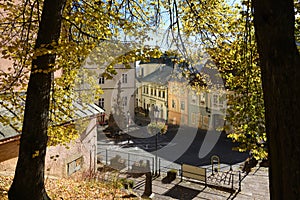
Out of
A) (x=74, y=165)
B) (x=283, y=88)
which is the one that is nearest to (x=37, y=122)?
(x=283, y=88)

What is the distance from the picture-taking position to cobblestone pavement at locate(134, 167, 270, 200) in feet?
37.8

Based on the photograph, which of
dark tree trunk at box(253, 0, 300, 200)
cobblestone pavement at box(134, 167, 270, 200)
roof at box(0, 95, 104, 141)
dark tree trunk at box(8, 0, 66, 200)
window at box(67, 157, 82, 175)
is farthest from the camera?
cobblestone pavement at box(134, 167, 270, 200)

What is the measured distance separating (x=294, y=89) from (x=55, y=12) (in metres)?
3.33

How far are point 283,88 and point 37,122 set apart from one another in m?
3.36

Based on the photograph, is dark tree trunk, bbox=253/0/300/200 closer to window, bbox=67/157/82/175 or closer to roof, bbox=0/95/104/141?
roof, bbox=0/95/104/141

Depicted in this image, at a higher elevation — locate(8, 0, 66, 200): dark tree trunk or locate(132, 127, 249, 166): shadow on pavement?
locate(8, 0, 66, 200): dark tree trunk

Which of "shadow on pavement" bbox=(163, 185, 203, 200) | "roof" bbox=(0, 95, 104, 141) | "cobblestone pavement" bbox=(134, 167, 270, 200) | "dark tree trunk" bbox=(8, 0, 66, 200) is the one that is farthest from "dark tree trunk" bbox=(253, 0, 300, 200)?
"shadow on pavement" bbox=(163, 185, 203, 200)

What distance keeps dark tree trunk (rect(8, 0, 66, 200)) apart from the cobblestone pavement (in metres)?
7.82

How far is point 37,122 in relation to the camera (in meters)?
3.94

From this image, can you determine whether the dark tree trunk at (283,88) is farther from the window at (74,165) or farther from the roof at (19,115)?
the window at (74,165)

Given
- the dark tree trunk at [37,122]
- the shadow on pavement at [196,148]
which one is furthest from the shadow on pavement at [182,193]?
the dark tree trunk at [37,122]

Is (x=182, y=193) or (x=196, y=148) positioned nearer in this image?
(x=182, y=193)

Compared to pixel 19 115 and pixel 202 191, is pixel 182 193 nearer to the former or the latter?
pixel 202 191

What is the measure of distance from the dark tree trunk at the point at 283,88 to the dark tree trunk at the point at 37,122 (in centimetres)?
298
